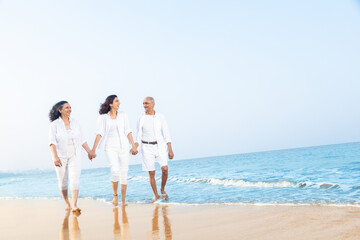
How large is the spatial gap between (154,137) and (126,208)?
1.71m

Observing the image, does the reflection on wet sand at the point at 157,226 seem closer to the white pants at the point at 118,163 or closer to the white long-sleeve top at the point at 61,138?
the white pants at the point at 118,163

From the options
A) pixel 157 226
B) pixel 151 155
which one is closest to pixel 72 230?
pixel 157 226

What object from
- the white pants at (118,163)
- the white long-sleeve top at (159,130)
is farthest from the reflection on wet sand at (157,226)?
the white long-sleeve top at (159,130)

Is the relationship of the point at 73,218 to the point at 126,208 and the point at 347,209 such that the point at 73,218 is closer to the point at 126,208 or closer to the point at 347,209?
the point at 126,208

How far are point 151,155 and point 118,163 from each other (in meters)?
0.76

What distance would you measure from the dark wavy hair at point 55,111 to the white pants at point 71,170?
66 centimetres

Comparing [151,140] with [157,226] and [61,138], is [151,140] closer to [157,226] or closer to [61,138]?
[61,138]

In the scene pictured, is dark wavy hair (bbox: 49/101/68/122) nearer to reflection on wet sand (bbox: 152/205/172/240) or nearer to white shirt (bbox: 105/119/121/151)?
white shirt (bbox: 105/119/121/151)

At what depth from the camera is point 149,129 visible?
7.23m

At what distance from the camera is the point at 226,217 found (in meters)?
4.52

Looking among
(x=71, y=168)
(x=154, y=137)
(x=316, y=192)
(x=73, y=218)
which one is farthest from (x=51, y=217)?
(x=316, y=192)

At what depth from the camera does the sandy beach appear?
3459 mm

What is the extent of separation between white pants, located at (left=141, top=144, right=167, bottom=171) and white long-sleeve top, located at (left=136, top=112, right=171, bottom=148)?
12cm

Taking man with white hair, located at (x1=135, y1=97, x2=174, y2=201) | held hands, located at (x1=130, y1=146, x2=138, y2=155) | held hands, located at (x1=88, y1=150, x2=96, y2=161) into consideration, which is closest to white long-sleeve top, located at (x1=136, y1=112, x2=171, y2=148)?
man with white hair, located at (x1=135, y1=97, x2=174, y2=201)
